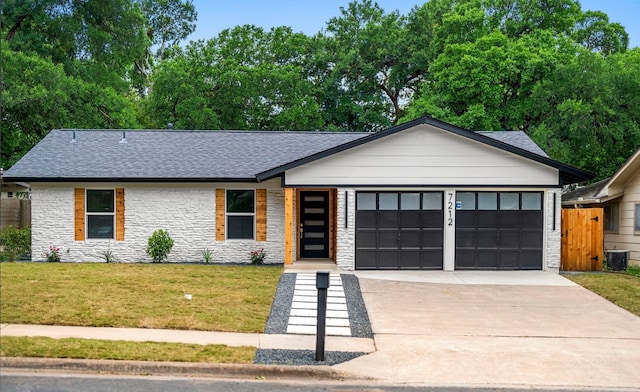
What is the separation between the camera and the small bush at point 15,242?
57.7 feet

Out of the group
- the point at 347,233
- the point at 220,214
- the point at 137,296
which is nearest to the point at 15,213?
the point at 220,214

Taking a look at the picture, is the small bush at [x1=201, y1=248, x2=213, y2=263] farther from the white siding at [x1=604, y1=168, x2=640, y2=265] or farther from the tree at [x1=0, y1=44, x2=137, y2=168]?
the tree at [x1=0, y1=44, x2=137, y2=168]

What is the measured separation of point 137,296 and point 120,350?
3498 mm

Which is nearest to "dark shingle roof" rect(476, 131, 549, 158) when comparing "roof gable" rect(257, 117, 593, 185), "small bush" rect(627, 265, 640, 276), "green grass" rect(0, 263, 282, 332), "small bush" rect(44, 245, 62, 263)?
"roof gable" rect(257, 117, 593, 185)

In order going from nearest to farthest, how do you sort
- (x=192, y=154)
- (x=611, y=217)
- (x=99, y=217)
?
1. (x=99, y=217)
2. (x=192, y=154)
3. (x=611, y=217)

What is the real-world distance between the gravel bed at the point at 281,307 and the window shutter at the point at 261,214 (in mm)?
2996

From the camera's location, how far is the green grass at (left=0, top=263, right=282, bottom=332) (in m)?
9.41

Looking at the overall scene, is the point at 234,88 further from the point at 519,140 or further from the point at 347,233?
the point at 347,233

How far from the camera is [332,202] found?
58.1ft

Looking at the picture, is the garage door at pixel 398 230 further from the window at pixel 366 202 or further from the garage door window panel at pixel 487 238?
the garage door window panel at pixel 487 238

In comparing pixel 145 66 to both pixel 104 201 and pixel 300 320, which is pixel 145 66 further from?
pixel 300 320

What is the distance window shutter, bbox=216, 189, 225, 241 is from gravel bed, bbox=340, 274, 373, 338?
421cm

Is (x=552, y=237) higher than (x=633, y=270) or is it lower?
higher

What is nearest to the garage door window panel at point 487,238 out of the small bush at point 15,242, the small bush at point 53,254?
the small bush at point 53,254
